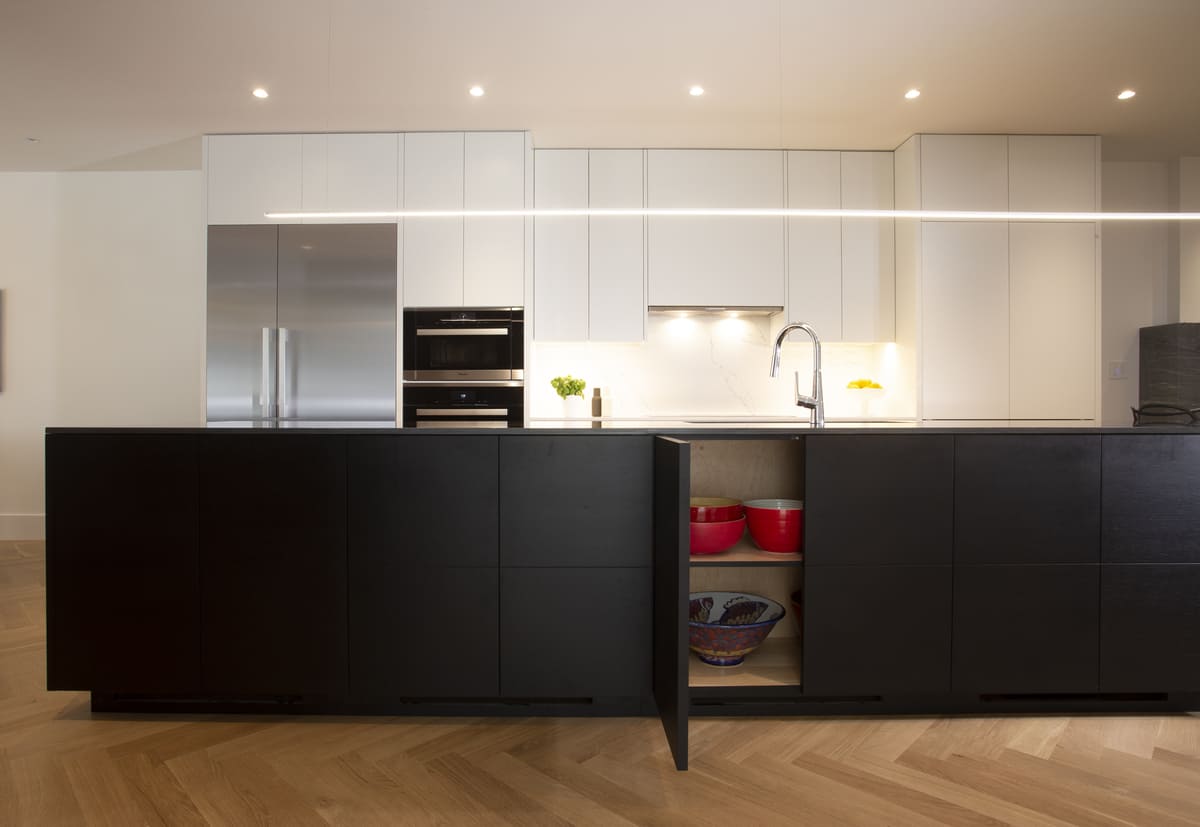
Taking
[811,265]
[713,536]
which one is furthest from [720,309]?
[713,536]

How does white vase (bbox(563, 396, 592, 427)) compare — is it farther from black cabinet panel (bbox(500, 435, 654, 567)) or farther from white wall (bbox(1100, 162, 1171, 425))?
white wall (bbox(1100, 162, 1171, 425))

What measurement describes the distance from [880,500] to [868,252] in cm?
278

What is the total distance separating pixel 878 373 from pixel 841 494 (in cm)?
288

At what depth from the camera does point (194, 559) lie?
216 centimetres

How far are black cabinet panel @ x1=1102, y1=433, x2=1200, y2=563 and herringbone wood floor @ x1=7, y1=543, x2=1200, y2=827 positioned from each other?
572 mm

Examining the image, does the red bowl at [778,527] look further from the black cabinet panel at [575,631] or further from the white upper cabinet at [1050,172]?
the white upper cabinet at [1050,172]

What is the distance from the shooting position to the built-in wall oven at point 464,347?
13.7 ft

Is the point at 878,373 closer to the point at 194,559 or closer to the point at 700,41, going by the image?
the point at 700,41

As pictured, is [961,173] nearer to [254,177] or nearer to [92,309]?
[254,177]

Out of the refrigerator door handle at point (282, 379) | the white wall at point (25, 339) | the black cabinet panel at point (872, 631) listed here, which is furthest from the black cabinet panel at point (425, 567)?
the white wall at point (25, 339)

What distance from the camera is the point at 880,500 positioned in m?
2.15

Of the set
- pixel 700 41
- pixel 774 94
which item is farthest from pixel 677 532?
pixel 774 94

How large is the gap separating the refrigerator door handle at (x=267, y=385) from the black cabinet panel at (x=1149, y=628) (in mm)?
4075

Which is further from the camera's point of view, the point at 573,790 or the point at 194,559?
the point at 194,559
